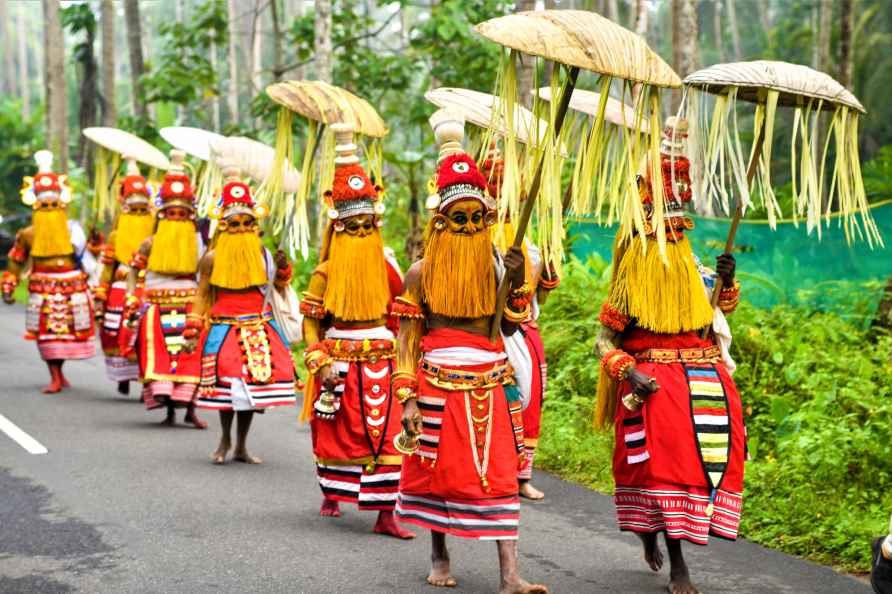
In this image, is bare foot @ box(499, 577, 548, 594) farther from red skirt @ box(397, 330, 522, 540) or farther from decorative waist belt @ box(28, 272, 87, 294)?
decorative waist belt @ box(28, 272, 87, 294)

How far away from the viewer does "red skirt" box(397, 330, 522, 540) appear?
5570 millimetres

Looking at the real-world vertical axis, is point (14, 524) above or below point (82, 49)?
below

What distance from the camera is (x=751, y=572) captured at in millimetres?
6277

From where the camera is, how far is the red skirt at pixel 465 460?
557 cm

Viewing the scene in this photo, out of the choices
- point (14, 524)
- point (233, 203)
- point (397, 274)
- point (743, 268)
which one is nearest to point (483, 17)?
point (743, 268)

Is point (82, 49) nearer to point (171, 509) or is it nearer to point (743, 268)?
point (743, 268)

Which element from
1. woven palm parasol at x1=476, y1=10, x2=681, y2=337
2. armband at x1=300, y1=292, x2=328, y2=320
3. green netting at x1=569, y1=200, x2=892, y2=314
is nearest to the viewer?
woven palm parasol at x1=476, y1=10, x2=681, y2=337

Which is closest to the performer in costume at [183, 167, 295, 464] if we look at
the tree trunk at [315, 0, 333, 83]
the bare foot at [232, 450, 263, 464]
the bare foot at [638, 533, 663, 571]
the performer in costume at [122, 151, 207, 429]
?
the bare foot at [232, 450, 263, 464]

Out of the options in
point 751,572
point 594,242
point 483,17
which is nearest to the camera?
point 751,572

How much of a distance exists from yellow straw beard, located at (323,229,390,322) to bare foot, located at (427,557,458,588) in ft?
5.38

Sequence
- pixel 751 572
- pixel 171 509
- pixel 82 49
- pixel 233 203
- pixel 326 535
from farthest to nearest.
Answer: pixel 82 49
pixel 233 203
pixel 171 509
pixel 326 535
pixel 751 572

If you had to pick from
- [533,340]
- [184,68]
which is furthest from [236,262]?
[184,68]

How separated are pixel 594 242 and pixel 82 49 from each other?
16.1 metres

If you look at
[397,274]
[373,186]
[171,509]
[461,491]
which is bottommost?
[171,509]
